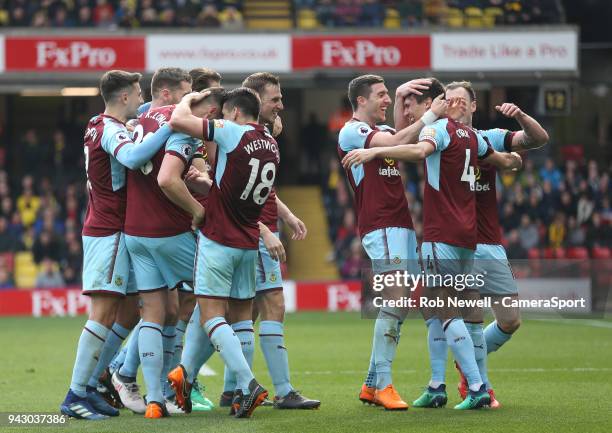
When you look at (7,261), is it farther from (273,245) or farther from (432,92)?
(432,92)

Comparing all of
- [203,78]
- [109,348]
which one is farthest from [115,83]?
[109,348]

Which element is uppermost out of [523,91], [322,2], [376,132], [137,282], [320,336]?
[322,2]

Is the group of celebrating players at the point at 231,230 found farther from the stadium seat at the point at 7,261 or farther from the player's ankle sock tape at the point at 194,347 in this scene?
the stadium seat at the point at 7,261

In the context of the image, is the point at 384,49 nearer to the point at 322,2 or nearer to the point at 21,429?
the point at 322,2

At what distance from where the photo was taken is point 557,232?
935 inches

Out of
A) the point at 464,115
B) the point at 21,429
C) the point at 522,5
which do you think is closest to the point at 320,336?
the point at 464,115

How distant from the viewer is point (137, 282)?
8.87 metres

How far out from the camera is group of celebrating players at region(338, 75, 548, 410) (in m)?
8.94

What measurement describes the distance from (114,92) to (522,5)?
59.9 feet

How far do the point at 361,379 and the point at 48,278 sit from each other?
12937 mm

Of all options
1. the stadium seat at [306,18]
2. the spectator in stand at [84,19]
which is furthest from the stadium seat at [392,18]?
the spectator in stand at [84,19]

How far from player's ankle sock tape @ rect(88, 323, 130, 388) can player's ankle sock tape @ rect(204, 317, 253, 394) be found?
0.93 m

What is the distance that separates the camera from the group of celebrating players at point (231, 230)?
8625 millimetres

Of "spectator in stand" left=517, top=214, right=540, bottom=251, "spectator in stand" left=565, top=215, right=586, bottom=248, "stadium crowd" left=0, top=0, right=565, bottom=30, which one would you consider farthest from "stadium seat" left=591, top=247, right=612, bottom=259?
"stadium crowd" left=0, top=0, right=565, bottom=30
